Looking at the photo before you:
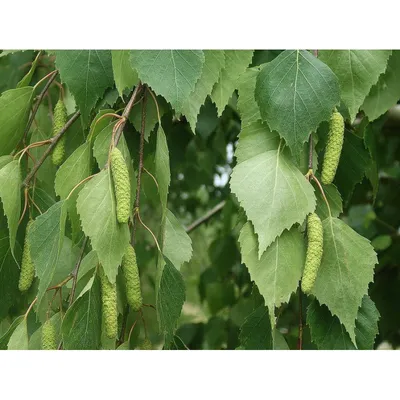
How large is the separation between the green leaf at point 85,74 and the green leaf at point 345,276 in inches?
13.4

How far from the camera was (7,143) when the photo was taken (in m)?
0.94

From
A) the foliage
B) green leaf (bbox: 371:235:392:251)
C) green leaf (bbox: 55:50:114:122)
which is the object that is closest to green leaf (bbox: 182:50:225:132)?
the foliage

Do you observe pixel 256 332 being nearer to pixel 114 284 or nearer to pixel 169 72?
pixel 114 284

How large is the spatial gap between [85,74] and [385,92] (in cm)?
38

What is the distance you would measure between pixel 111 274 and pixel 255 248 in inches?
5.8

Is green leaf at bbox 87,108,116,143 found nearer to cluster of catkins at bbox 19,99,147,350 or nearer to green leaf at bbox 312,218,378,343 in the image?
cluster of catkins at bbox 19,99,147,350

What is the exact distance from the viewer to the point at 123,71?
0.82m

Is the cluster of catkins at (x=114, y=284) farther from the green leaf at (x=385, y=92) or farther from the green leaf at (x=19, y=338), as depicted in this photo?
the green leaf at (x=385, y=92)

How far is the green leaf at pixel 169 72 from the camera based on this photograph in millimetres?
789

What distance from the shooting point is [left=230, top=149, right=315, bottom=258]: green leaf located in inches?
28.2

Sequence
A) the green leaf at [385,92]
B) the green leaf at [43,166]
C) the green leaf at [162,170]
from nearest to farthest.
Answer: the green leaf at [162,170] < the green leaf at [385,92] < the green leaf at [43,166]

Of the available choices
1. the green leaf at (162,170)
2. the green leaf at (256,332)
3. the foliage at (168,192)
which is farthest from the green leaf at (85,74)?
the green leaf at (256,332)

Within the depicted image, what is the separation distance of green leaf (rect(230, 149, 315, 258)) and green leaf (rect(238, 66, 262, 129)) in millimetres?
84
